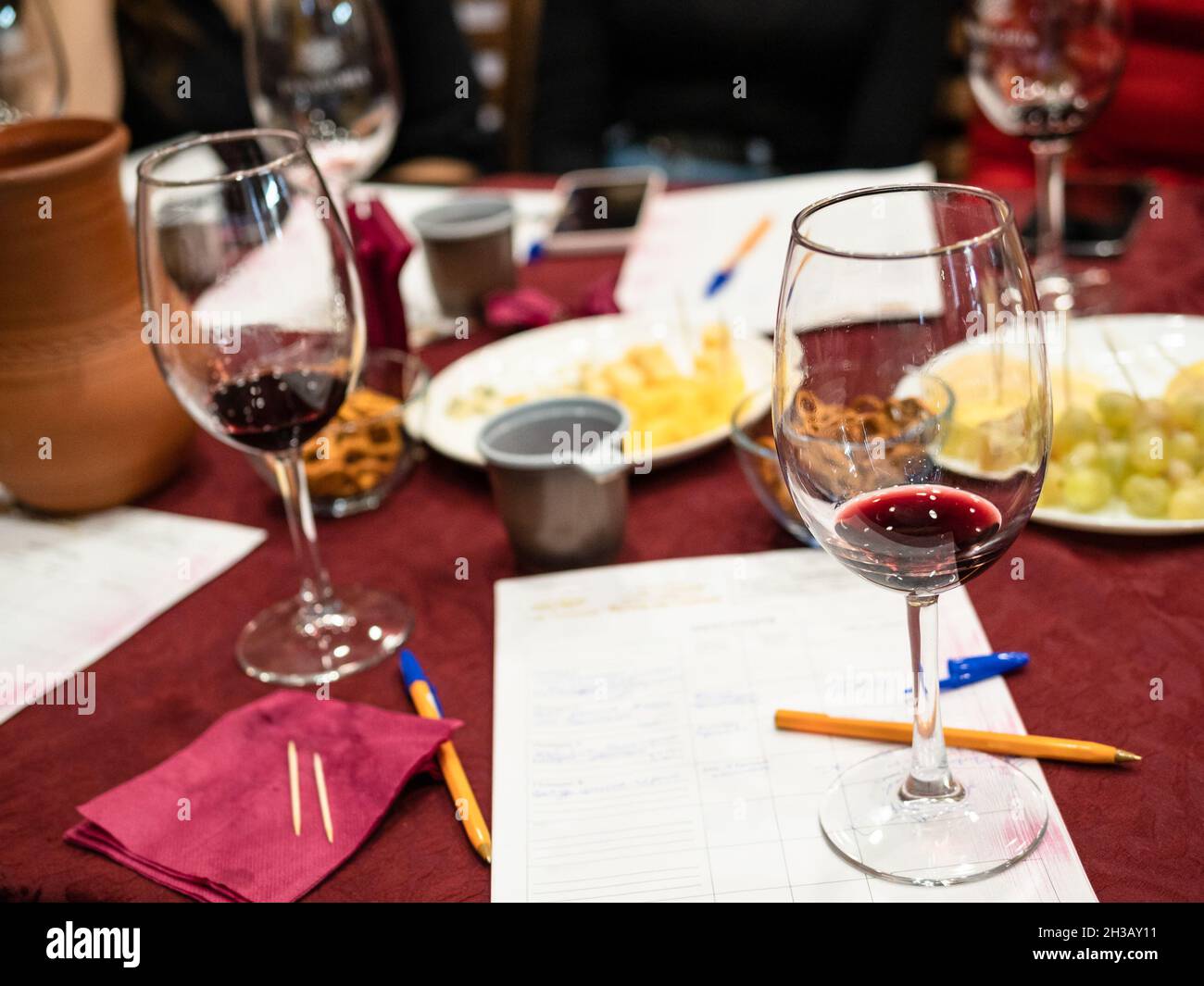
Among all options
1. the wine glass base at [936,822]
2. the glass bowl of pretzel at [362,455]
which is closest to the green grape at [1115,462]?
the wine glass base at [936,822]

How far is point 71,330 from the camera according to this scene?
34.1 inches

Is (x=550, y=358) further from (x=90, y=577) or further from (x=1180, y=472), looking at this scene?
(x=1180, y=472)

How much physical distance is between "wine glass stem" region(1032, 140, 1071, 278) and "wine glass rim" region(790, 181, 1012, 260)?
65cm

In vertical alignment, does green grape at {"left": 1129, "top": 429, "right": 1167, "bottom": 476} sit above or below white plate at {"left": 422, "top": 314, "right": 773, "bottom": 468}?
above

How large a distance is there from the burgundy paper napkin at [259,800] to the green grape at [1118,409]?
46 cm

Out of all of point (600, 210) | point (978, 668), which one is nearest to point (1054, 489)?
point (978, 668)

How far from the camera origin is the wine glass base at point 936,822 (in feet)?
1.77

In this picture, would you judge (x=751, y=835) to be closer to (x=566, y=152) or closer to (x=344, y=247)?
(x=344, y=247)

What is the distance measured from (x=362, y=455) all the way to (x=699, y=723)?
372 millimetres

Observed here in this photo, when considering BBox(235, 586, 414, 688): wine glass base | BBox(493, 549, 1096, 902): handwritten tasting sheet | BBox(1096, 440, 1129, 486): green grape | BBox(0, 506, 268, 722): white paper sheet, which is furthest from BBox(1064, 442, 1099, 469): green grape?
BBox(0, 506, 268, 722): white paper sheet

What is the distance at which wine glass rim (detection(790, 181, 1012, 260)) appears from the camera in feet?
1.52

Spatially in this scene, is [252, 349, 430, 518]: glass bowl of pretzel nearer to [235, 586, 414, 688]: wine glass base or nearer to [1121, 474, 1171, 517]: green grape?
[235, 586, 414, 688]: wine glass base

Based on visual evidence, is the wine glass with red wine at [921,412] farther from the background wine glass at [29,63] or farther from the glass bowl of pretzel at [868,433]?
the background wine glass at [29,63]

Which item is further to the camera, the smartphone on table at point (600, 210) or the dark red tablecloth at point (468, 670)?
the smartphone on table at point (600, 210)
